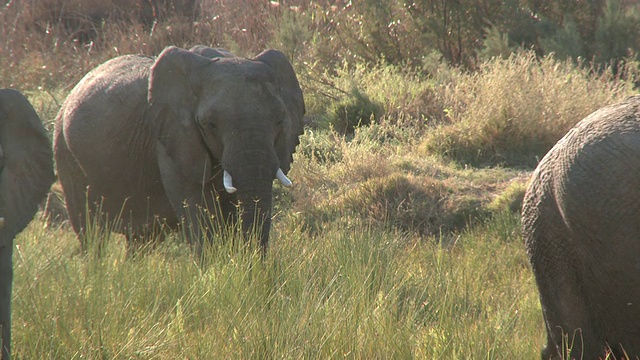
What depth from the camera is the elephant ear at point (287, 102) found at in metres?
6.17

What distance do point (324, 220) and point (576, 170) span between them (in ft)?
17.0

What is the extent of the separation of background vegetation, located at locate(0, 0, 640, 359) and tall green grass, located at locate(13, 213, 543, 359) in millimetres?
14

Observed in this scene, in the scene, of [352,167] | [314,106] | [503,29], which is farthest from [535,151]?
[503,29]

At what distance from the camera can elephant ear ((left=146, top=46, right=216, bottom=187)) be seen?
6.07 metres

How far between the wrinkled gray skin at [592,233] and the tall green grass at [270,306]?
530mm

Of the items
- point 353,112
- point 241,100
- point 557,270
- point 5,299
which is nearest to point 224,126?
point 241,100

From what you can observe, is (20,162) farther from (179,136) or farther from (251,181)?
(179,136)

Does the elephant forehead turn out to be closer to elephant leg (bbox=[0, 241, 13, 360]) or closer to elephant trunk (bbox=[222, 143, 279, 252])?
elephant trunk (bbox=[222, 143, 279, 252])

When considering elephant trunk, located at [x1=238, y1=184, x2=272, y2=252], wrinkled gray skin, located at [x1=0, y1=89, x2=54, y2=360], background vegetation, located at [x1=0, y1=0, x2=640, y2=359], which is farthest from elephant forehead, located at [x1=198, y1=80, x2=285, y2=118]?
wrinkled gray skin, located at [x1=0, y1=89, x2=54, y2=360]

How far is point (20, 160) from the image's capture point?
392 centimetres

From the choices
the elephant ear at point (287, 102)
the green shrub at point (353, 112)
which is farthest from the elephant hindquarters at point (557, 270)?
the green shrub at point (353, 112)

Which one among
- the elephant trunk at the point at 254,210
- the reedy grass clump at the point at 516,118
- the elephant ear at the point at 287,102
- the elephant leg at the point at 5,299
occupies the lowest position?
the reedy grass clump at the point at 516,118

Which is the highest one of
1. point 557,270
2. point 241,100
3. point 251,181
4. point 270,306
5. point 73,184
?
point 557,270

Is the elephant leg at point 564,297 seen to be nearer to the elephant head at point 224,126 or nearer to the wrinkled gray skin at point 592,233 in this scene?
the wrinkled gray skin at point 592,233
